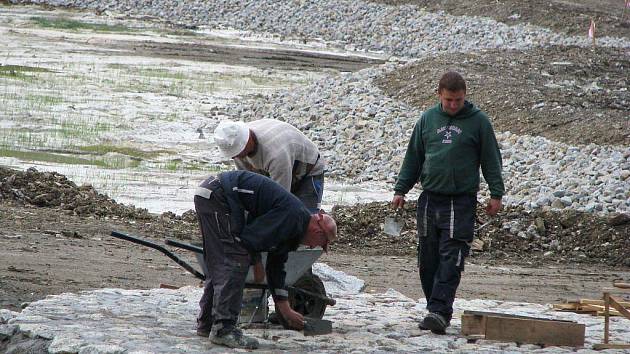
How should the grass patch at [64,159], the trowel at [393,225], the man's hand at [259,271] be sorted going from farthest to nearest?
1. the grass patch at [64,159]
2. the trowel at [393,225]
3. the man's hand at [259,271]

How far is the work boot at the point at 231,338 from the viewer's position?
8.15 meters

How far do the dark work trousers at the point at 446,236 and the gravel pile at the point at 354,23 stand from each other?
32268 mm

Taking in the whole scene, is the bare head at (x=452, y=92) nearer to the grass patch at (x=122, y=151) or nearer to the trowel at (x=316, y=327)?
the trowel at (x=316, y=327)

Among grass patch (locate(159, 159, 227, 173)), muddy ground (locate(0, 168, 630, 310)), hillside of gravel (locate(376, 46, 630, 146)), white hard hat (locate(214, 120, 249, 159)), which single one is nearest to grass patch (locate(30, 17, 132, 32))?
hillside of gravel (locate(376, 46, 630, 146))

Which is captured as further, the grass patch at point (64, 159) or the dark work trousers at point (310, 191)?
the grass patch at point (64, 159)

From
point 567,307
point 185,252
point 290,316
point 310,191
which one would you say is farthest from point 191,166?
point 290,316

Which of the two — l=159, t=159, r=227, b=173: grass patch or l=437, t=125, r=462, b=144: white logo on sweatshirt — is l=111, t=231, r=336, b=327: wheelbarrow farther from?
l=159, t=159, r=227, b=173: grass patch

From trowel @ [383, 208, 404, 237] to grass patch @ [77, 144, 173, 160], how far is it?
6.56 meters

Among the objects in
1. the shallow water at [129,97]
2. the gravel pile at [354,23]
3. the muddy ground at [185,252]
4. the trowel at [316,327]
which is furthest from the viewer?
the gravel pile at [354,23]

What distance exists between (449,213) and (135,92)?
19.7 m

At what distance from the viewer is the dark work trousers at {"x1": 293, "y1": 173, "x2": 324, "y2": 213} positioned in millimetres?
9125

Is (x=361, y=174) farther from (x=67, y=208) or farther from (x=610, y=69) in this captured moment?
(x=610, y=69)

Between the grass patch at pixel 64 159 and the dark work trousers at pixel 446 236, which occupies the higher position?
the dark work trousers at pixel 446 236

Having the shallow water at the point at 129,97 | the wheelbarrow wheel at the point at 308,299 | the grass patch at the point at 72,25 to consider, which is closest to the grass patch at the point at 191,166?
the shallow water at the point at 129,97
